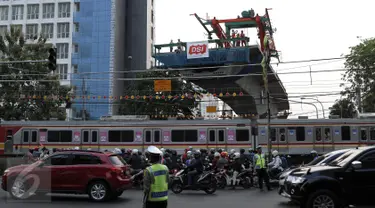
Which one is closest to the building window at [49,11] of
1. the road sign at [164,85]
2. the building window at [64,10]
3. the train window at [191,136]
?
the building window at [64,10]

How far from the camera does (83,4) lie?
186 feet

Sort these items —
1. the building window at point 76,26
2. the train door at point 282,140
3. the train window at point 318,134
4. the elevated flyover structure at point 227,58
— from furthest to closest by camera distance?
the building window at point 76,26, the elevated flyover structure at point 227,58, the train door at point 282,140, the train window at point 318,134

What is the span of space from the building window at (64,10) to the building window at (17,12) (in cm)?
651

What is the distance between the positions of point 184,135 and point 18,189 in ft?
52.5

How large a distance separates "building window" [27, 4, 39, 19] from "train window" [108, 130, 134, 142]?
128ft

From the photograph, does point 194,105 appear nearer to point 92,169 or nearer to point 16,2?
point 92,169

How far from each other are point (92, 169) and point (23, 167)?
2188mm

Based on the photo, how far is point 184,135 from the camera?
1069 inches

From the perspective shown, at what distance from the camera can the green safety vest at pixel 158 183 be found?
6.14 meters

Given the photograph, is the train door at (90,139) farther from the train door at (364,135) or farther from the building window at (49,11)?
the building window at (49,11)

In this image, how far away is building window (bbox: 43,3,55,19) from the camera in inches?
2315

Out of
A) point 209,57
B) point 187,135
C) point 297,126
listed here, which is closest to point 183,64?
point 209,57

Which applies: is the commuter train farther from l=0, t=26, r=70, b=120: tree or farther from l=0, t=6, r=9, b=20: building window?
l=0, t=6, r=9, b=20: building window

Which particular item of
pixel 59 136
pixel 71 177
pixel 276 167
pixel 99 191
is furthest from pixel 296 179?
pixel 59 136
